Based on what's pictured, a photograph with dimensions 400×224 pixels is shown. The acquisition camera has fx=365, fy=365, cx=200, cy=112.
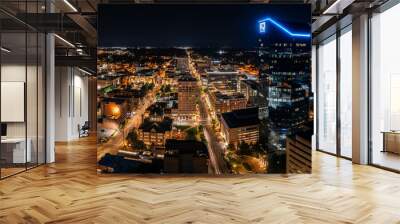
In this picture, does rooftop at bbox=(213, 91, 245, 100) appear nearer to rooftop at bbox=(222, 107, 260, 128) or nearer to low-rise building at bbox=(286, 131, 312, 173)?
rooftop at bbox=(222, 107, 260, 128)

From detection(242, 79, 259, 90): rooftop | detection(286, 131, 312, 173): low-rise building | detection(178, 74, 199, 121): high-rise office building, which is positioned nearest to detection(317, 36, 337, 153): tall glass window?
detection(286, 131, 312, 173): low-rise building

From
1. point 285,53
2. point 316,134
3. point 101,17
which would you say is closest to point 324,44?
point 316,134

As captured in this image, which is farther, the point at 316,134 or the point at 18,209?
the point at 316,134

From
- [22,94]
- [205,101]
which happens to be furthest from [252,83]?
[22,94]

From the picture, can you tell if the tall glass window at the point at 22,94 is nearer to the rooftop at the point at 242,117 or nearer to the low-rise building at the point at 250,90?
the rooftop at the point at 242,117

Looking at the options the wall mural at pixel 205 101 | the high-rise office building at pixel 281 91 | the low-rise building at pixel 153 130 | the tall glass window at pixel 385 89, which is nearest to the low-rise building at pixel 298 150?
the wall mural at pixel 205 101

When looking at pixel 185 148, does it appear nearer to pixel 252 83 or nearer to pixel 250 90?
pixel 250 90

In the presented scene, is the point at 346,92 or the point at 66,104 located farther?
the point at 66,104

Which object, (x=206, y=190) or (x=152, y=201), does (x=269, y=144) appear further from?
(x=152, y=201)
